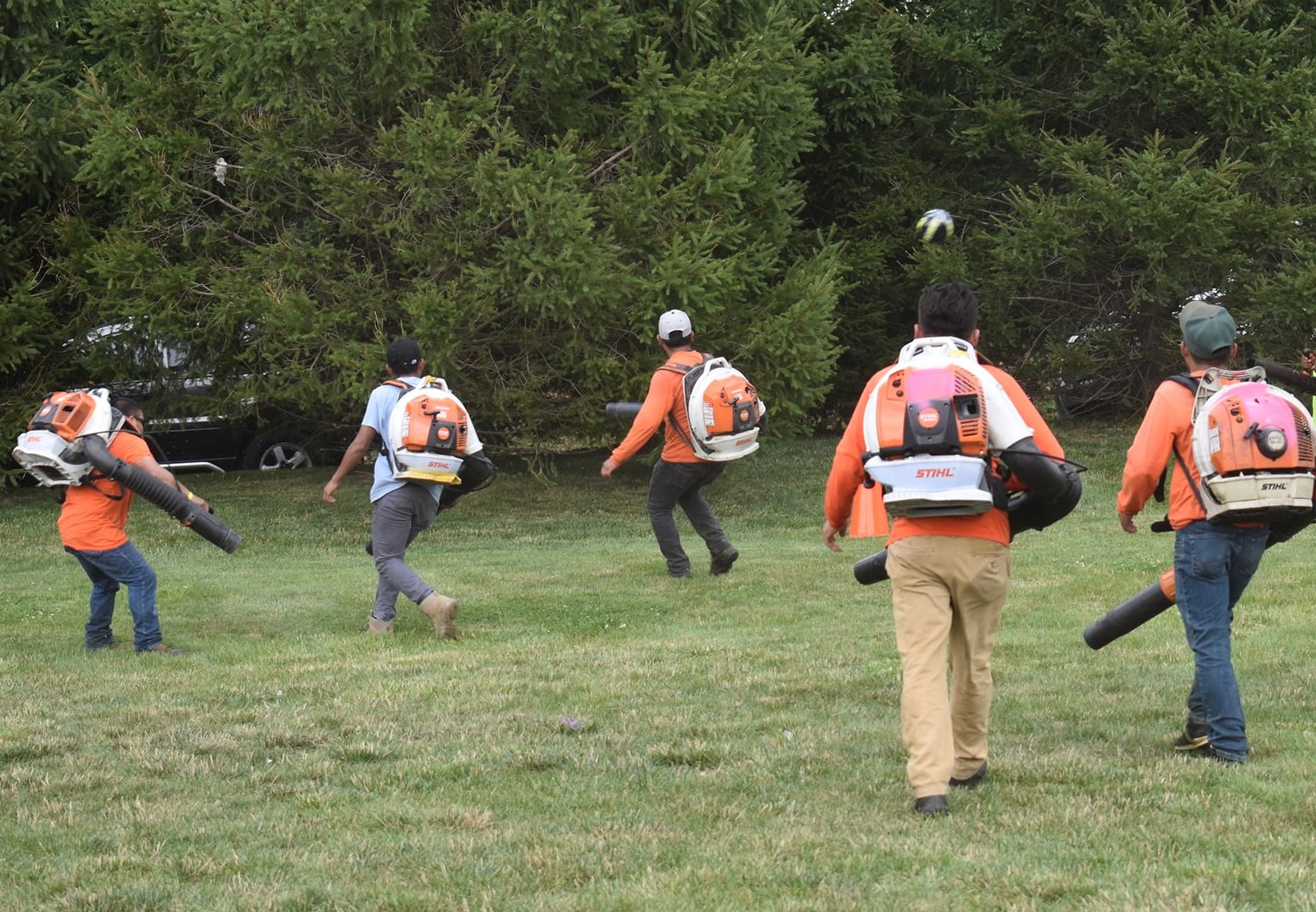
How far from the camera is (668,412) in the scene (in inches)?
469

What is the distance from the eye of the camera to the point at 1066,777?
606cm

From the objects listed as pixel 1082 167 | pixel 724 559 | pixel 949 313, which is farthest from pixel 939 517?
pixel 1082 167

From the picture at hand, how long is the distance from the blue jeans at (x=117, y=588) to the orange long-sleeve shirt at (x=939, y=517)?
552 cm

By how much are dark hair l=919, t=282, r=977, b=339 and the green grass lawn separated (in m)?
1.68

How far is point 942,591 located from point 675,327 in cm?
643

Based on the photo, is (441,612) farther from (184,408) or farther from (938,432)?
(184,408)

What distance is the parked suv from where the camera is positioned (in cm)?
2000

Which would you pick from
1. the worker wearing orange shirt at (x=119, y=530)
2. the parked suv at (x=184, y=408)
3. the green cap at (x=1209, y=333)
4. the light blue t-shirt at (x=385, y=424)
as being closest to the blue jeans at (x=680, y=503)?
the light blue t-shirt at (x=385, y=424)

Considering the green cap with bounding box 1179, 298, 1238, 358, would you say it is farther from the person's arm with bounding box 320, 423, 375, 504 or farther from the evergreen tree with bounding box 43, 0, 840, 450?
the evergreen tree with bounding box 43, 0, 840, 450

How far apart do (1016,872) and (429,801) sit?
2226 millimetres

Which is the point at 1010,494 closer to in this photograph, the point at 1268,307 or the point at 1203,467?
the point at 1203,467

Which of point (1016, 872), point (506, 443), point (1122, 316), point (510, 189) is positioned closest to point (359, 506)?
point (506, 443)

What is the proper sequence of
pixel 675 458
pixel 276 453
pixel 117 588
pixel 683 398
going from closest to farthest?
pixel 117 588 → pixel 683 398 → pixel 675 458 → pixel 276 453

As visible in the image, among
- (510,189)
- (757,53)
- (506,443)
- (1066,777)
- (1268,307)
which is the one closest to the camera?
(1066,777)
